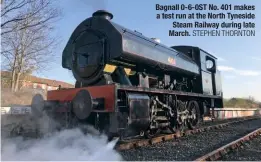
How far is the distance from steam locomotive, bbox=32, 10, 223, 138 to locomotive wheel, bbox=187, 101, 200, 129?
59 cm

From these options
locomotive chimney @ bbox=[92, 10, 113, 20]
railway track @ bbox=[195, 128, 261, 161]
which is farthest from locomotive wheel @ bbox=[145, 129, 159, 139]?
locomotive chimney @ bbox=[92, 10, 113, 20]

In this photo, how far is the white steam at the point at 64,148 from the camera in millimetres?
4777

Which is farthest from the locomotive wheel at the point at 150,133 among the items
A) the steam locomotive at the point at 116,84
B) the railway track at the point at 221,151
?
the railway track at the point at 221,151

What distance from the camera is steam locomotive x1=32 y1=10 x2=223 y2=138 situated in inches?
238

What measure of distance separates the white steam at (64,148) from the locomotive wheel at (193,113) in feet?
16.1

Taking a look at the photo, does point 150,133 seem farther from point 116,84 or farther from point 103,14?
point 103,14

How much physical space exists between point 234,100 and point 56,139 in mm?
53896

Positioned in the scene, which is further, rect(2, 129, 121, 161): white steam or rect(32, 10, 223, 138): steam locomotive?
rect(32, 10, 223, 138): steam locomotive

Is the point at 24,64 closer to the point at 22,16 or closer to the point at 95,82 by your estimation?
the point at 22,16

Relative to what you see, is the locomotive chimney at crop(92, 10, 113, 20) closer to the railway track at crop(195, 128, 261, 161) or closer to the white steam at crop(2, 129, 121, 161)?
the white steam at crop(2, 129, 121, 161)

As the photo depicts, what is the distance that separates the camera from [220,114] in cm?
2336

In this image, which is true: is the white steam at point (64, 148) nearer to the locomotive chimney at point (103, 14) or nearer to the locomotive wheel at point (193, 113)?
the locomotive chimney at point (103, 14)

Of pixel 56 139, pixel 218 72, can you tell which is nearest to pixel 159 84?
pixel 56 139

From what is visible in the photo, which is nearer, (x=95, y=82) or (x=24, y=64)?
(x=95, y=82)
